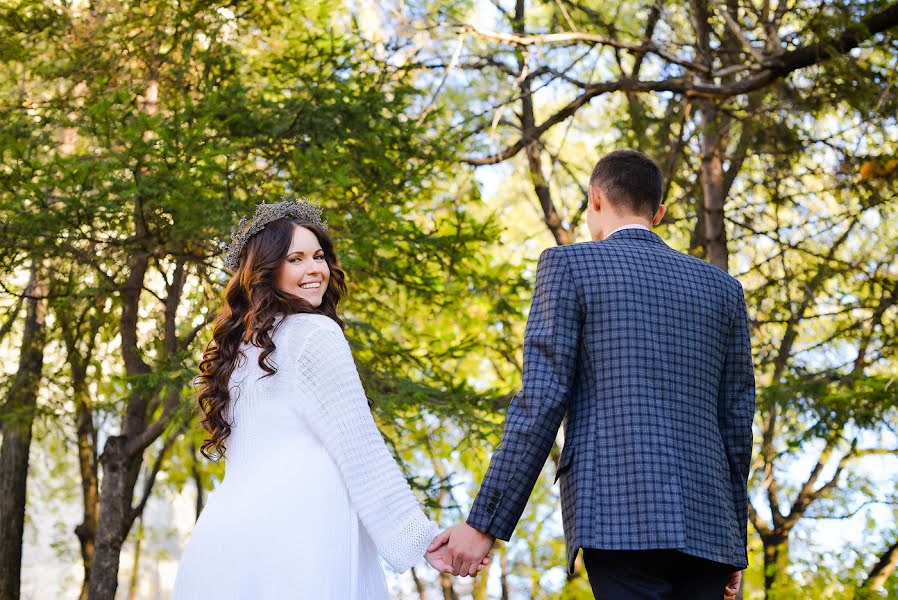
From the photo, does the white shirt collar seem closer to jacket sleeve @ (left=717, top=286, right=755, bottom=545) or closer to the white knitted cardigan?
jacket sleeve @ (left=717, top=286, right=755, bottom=545)

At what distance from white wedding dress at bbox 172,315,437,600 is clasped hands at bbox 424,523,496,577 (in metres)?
0.10

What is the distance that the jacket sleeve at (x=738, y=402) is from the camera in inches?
117

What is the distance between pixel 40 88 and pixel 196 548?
6748 mm

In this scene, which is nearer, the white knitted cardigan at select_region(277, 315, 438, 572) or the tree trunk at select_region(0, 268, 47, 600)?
the white knitted cardigan at select_region(277, 315, 438, 572)

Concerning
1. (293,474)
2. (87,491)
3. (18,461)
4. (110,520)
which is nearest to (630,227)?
(293,474)

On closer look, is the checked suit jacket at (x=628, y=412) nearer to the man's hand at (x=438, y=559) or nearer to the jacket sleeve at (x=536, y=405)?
the jacket sleeve at (x=536, y=405)

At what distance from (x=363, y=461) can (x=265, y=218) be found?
99 centimetres

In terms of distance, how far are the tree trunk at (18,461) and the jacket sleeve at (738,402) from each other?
707 cm

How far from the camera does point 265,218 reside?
11.5 feet

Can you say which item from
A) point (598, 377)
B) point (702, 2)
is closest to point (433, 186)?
point (702, 2)

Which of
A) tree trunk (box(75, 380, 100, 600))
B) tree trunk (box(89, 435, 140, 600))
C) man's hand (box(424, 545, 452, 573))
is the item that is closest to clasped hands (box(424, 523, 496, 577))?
man's hand (box(424, 545, 452, 573))

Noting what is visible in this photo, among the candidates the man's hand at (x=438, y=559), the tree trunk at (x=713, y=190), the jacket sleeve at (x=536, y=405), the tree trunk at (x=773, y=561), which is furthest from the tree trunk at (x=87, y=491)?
the jacket sleeve at (x=536, y=405)

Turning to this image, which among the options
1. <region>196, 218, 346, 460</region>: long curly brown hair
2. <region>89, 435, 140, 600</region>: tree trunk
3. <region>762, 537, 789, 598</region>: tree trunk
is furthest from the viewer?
<region>762, 537, 789, 598</region>: tree trunk

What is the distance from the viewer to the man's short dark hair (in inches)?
118
